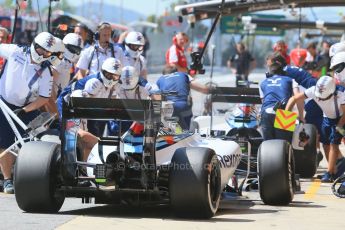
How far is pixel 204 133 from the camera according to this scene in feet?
40.8

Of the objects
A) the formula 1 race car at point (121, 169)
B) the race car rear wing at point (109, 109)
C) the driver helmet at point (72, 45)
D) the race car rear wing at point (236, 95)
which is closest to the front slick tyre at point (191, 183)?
the formula 1 race car at point (121, 169)

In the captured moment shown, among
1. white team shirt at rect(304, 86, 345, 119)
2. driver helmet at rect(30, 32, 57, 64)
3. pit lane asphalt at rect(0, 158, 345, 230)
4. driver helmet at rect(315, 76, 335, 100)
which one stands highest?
driver helmet at rect(30, 32, 57, 64)

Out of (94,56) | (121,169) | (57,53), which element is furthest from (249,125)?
(121,169)

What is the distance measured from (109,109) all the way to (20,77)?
249 centimetres

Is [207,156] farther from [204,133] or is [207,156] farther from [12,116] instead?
[12,116]

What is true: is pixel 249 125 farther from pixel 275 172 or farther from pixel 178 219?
pixel 178 219

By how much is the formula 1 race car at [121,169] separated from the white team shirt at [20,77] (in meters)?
1.98

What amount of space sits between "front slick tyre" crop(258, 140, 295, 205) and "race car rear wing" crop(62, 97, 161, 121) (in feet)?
4.75

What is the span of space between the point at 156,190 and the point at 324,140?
5754 mm

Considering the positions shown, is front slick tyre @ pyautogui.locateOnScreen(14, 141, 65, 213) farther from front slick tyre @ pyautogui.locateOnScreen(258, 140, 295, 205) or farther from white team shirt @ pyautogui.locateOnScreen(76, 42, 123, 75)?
white team shirt @ pyautogui.locateOnScreen(76, 42, 123, 75)

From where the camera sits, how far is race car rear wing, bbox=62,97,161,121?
33.9ft

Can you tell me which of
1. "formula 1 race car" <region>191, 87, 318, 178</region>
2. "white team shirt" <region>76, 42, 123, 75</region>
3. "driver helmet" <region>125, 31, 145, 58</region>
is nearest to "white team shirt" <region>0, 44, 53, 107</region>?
"formula 1 race car" <region>191, 87, 318, 178</region>

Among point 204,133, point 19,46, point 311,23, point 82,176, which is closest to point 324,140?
point 204,133

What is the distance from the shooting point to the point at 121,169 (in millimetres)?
10227
